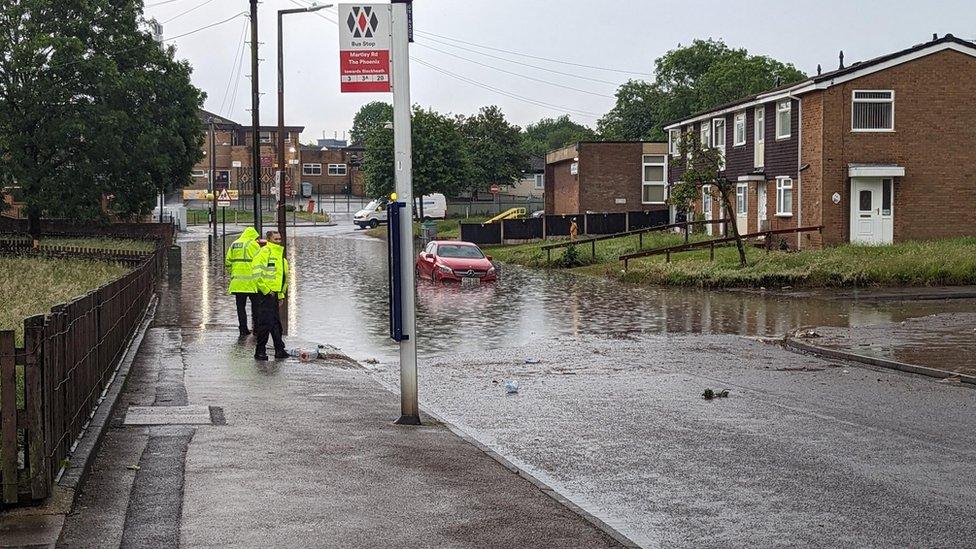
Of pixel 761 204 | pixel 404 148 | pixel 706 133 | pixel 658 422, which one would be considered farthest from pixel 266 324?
pixel 706 133

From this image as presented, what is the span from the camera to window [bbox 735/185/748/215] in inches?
1849

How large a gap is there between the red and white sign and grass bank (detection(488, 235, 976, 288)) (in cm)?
2107

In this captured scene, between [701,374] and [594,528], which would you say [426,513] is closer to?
[594,528]

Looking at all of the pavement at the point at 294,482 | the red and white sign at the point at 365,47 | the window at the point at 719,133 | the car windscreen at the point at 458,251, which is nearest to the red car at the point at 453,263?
the car windscreen at the point at 458,251

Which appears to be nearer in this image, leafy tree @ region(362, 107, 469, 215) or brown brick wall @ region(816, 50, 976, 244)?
brown brick wall @ region(816, 50, 976, 244)

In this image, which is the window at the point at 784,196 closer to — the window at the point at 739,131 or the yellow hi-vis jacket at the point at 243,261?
the window at the point at 739,131

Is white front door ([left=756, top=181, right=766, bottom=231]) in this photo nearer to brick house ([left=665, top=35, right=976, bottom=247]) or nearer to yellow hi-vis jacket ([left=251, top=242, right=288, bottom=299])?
brick house ([left=665, top=35, right=976, bottom=247])

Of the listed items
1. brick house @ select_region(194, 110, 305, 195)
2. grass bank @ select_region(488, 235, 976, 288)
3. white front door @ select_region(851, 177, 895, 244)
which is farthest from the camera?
brick house @ select_region(194, 110, 305, 195)

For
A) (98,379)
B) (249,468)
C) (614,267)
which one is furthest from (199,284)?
(249,468)

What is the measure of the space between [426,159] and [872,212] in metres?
47.5

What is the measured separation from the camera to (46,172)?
4909cm

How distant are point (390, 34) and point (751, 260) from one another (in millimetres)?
24138

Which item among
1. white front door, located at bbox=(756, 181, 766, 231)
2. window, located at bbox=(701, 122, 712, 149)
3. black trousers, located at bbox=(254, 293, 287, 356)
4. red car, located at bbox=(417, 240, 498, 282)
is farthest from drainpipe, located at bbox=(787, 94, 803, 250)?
black trousers, located at bbox=(254, 293, 287, 356)

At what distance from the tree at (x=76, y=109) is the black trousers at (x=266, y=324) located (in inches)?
1349
